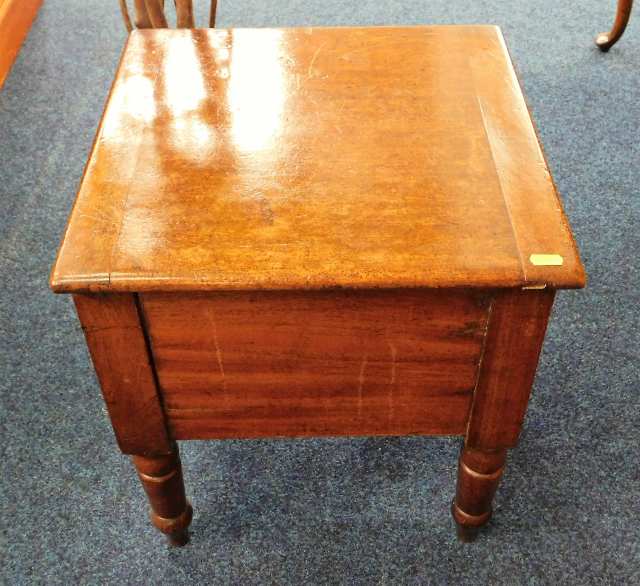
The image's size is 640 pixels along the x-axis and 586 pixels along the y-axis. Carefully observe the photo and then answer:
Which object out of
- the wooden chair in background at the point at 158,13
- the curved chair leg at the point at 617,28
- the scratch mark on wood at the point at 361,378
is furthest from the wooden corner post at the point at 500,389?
the curved chair leg at the point at 617,28

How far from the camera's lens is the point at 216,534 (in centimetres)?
120

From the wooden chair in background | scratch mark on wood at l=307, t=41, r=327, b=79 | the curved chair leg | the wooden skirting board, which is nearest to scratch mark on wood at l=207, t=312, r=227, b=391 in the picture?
scratch mark on wood at l=307, t=41, r=327, b=79

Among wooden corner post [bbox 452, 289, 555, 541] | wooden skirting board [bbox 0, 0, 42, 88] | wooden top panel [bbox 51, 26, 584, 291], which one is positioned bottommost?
wooden skirting board [bbox 0, 0, 42, 88]

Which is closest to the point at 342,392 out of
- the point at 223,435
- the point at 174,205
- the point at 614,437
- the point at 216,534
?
the point at 223,435

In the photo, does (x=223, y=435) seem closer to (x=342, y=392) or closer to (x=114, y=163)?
(x=342, y=392)

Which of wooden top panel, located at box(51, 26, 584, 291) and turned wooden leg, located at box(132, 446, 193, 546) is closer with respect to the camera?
wooden top panel, located at box(51, 26, 584, 291)

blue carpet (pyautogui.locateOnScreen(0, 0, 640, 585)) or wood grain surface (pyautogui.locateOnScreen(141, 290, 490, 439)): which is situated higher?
wood grain surface (pyautogui.locateOnScreen(141, 290, 490, 439))

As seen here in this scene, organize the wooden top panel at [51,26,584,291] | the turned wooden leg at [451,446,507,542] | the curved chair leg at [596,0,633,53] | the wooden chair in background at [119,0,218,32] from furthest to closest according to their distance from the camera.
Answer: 1. the curved chair leg at [596,0,633,53]
2. the wooden chair in background at [119,0,218,32]
3. the turned wooden leg at [451,446,507,542]
4. the wooden top panel at [51,26,584,291]

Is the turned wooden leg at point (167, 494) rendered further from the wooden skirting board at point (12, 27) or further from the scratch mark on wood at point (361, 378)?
the wooden skirting board at point (12, 27)

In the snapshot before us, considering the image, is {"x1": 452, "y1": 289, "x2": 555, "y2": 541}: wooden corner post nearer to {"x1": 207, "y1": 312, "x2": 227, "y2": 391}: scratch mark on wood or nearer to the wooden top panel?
the wooden top panel

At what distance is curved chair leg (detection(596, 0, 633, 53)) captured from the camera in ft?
6.88

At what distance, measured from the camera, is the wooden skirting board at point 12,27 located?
7.18 feet

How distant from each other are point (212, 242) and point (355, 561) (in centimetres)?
58

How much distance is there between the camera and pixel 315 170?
945 mm
